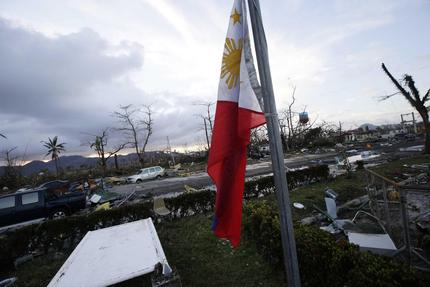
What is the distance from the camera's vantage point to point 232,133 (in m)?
2.23

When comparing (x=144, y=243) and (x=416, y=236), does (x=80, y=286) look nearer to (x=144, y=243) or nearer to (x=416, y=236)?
(x=144, y=243)

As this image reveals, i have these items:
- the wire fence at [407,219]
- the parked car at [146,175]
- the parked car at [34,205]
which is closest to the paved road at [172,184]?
the parked car at [146,175]

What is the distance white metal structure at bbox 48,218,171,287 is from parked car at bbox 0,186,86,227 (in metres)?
6.44

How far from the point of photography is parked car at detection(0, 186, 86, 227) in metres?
10.2

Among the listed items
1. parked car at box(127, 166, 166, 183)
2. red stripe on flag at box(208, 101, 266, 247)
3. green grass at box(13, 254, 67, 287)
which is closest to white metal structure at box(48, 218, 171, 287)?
green grass at box(13, 254, 67, 287)

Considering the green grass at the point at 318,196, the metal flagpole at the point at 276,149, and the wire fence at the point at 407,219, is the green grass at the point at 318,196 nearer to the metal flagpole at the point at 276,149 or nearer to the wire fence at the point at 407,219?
the wire fence at the point at 407,219

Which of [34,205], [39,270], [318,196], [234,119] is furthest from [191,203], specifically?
[234,119]

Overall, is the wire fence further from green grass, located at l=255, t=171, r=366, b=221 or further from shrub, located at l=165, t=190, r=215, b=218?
shrub, located at l=165, t=190, r=215, b=218

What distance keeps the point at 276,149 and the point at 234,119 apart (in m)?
0.54

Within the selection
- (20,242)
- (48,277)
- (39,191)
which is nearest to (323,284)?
(48,277)

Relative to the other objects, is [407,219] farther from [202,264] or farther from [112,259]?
[112,259]

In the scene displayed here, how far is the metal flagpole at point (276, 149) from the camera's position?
191 cm

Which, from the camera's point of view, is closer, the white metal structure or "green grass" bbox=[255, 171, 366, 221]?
the white metal structure

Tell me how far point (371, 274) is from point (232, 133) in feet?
8.30
